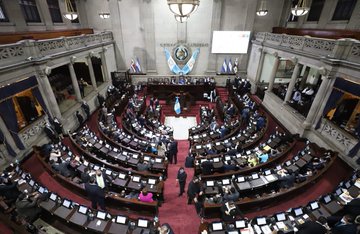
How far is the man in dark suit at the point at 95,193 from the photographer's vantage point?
21.8ft

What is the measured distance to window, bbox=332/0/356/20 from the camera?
1227cm

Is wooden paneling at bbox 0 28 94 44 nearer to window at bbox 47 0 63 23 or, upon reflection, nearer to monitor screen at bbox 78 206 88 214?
window at bbox 47 0 63 23

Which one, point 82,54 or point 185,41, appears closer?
point 82,54

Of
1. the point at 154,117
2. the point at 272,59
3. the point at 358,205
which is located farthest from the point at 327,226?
the point at 272,59

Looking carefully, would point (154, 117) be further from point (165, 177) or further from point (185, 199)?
point (185, 199)

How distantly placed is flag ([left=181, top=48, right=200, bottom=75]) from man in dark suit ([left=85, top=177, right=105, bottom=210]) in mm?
15154

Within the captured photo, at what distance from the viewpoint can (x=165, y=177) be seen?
9.17 metres

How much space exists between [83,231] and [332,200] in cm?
824

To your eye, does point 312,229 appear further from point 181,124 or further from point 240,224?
point 181,124

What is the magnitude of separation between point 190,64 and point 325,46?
38.7 ft

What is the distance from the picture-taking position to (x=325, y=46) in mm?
10102

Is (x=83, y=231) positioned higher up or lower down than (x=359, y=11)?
lower down

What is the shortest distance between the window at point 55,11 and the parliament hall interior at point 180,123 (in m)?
0.08

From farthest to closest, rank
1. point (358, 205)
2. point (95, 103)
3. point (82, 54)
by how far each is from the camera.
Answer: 1. point (95, 103)
2. point (82, 54)
3. point (358, 205)
